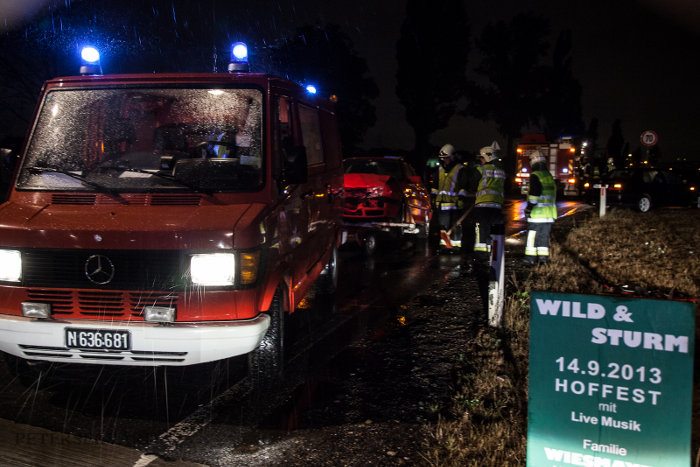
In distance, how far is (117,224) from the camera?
12.4 ft

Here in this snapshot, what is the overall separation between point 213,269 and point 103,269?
71cm

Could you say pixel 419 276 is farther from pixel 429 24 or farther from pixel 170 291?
pixel 429 24

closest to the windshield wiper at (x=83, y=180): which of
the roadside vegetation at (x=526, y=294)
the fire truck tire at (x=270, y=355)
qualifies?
the fire truck tire at (x=270, y=355)

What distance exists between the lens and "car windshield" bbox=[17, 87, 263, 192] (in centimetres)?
430

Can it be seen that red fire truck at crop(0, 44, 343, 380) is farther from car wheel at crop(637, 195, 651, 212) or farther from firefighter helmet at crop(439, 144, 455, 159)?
car wheel at crop(637, 195, 651, 212)

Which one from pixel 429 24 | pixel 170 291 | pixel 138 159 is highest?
pixel 429 24

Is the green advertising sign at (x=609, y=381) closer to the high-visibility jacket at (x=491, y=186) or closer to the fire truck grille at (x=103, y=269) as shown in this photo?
the fire truck grille at (x=103, y=269)

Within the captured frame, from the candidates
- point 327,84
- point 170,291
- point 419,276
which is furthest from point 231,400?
point 327,84

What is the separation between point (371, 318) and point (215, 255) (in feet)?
10.0

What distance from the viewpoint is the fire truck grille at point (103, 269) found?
12.2ft

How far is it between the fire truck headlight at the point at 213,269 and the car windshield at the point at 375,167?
7.76 meters

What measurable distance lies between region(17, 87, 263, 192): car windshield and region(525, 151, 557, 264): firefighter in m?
5.61

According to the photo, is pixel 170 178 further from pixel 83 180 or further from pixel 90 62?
pixel 90 62

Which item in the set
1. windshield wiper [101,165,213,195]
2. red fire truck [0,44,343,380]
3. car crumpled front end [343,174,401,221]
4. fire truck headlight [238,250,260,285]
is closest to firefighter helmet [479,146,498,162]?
car crumpled front end [343,174,401,221]
